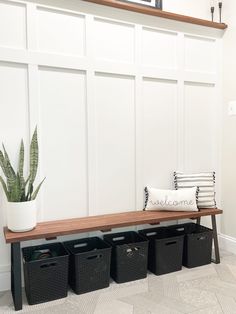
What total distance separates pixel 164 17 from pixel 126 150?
1.25 metres

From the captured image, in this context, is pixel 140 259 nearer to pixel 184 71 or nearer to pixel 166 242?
pixel 166 242

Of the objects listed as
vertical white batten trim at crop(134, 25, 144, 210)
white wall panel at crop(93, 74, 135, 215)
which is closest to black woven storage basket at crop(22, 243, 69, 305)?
white wall panel at crop(93, 74, 135, 215)

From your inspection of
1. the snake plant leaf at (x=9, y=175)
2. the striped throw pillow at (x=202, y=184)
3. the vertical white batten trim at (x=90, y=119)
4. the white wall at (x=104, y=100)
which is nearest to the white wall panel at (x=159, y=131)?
the white wall at (x=104, y=100)

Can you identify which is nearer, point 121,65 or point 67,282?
point 67,282

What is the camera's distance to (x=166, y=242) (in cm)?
244

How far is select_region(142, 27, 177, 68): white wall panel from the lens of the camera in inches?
105

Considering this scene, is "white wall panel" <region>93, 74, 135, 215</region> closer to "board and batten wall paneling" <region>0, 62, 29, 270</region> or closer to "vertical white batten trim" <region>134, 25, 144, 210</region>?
"vertical white batten trim" <region>134, 25, 144, 210</region>

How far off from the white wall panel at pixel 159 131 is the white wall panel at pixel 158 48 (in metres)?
0.17

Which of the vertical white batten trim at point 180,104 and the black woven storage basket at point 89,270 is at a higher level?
the vertical white batten trim at point 180,104

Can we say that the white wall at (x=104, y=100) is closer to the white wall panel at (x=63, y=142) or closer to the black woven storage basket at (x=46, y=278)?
the white wall panel at (x=63, y=142)

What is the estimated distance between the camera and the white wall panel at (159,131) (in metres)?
2.71

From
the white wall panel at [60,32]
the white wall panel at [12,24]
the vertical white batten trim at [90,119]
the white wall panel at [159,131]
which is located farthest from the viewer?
the white wall panel at [159,131]

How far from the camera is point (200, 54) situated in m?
2.93

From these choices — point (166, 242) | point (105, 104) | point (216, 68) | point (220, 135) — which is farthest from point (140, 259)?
point (216, 68)
